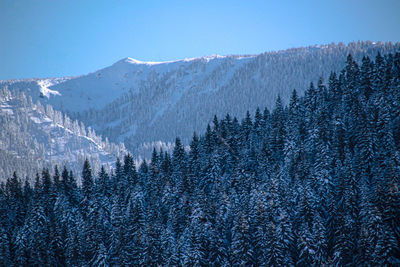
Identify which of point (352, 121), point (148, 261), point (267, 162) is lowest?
point (148, 261)

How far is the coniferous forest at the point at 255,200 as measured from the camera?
47.0 meters

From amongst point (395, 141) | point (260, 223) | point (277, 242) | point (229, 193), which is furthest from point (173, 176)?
point (395, 141)

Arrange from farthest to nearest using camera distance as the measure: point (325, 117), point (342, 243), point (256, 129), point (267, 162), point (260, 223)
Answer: point (256, 129) < point (325, 117) < point (267, 162) < point (260, 223) < point (342, 243)

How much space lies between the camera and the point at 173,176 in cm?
7538

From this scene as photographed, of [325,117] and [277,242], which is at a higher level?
[325,117]

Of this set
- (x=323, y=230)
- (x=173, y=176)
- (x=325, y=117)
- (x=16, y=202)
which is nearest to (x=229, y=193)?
(x=173, y=176)

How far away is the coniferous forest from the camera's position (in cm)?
4697

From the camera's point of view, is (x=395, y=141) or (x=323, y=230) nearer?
(x=323, y=230)

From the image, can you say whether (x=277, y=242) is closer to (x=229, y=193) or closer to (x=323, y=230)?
(x=323, y=230)

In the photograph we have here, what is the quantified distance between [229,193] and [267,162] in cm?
1028

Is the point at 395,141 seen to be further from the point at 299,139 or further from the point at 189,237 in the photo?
the point at 189,237

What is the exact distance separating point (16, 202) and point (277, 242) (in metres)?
58.3

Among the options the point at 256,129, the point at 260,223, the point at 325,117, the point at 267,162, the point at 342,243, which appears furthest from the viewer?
the point at 256,129

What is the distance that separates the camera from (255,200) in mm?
55906
